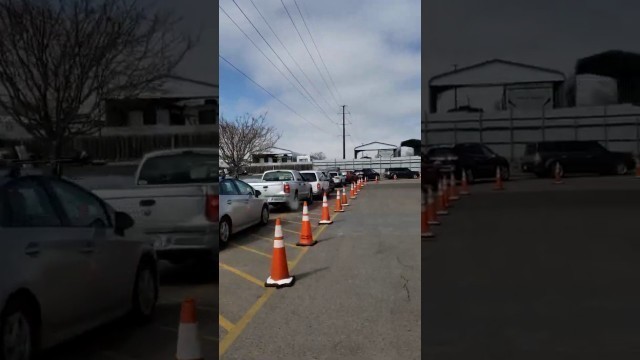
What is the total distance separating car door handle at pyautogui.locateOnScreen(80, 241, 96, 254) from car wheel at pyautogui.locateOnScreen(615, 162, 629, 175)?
246 cm

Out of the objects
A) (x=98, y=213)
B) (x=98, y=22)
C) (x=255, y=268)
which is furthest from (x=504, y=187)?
(x=255, y=268)

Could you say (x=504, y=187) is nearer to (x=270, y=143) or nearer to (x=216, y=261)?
(x=216, y=261)

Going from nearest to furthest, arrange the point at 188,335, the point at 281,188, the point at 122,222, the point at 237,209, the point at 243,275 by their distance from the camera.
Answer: the point at 122,222 < the point at 188,335 < the point at 243,275 < the point at 237,209 < the point at 281,188

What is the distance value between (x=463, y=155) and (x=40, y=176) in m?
1.89

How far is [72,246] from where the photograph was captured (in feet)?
7.19

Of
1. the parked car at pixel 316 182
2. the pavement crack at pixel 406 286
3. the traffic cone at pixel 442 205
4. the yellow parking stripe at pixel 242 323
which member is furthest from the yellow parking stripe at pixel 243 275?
the parked car at pixel 316 182

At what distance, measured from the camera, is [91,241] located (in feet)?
7.51

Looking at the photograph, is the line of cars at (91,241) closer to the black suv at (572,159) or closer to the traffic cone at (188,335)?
the traffic cone at (188,335)

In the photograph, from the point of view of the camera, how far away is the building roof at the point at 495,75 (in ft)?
8.32

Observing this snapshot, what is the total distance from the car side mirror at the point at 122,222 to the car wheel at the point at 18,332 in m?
Result: 0.49

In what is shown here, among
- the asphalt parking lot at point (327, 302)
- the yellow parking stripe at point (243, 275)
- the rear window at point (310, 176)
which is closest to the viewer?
the asphalt parking lot at point (327, 302)

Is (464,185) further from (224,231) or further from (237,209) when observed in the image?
(237,209)

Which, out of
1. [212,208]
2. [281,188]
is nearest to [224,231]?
[212,208]

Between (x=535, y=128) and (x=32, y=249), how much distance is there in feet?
7.47
